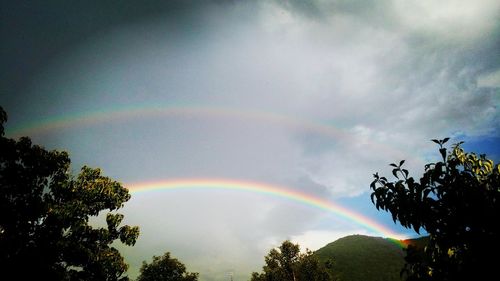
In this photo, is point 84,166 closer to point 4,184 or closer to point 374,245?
point 4,184

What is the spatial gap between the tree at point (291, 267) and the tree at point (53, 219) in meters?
34.9

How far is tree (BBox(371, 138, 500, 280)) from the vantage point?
14.3ft

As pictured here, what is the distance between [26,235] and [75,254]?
2470mm

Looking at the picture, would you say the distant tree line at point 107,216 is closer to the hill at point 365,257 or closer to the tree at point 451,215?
the tree at point 451,215

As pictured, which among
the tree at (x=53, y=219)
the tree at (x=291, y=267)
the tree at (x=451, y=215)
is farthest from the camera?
the tree at (x=291, y=267)

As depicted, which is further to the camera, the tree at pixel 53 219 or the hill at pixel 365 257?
the hill at pixel 365 257

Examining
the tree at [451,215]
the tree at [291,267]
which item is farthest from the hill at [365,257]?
the tree at [451,215]

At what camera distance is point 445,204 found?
16.2ft

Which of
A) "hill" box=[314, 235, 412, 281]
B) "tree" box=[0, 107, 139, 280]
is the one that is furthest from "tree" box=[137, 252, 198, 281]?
"hill" box=[314, 235, 412, 281]

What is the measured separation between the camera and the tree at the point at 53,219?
1363cm

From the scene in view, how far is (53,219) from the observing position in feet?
48.4

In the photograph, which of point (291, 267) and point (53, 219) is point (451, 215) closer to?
point (53, 219)

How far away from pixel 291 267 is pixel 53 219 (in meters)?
41.2

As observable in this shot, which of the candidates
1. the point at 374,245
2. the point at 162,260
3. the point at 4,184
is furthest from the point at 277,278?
the point at 374,245
